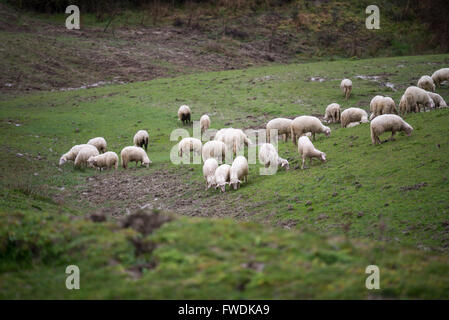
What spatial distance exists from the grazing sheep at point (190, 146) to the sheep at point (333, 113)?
761 centimetres

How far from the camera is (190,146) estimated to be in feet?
66.6

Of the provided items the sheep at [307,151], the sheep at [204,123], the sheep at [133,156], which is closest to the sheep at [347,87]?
the sheep at [204,123]

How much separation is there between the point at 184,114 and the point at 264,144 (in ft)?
37.1

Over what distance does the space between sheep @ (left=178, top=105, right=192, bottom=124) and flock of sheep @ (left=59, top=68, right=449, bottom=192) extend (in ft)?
14.1

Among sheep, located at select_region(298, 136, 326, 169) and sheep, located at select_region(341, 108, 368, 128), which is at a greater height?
sheep, located at select_region(341, 108, 368, 128)

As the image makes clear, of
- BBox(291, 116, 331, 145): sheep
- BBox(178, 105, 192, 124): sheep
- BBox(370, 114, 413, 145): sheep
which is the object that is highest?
BBox(178, 105, 192, 124): sheep

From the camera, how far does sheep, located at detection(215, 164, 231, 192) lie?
1509cm

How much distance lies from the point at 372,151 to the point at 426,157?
209cm

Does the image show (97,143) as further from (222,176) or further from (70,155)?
(222,176)

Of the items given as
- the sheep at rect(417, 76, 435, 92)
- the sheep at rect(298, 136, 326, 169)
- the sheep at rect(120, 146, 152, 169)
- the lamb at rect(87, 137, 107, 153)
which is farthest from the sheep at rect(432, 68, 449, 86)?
the lamb at rect(87, 137, 107, 153)

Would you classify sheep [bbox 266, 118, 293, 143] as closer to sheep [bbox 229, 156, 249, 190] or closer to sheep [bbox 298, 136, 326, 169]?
sheep [bbox 298, 136, 326, 169]

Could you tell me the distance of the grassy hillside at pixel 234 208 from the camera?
6086mm

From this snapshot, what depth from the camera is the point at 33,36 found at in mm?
42969
